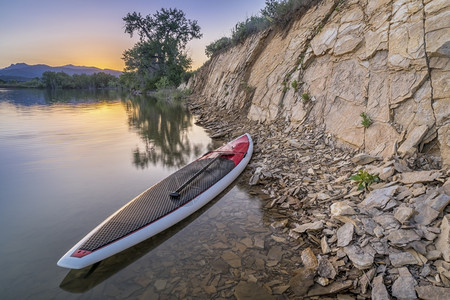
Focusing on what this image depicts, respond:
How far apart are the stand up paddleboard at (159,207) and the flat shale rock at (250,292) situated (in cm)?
177

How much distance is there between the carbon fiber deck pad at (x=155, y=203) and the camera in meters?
3.70

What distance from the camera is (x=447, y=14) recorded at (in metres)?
4.59

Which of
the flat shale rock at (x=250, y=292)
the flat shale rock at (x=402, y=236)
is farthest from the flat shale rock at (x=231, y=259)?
the flat shale rock at (x=402, y=236)

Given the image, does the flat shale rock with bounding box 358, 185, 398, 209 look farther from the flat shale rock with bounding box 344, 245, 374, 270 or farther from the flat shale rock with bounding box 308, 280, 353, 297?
the flat shale rock with bounding box 308, 280, 353, 297

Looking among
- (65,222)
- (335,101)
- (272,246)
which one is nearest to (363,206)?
(272,246)

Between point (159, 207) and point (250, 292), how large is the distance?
227 centimetres

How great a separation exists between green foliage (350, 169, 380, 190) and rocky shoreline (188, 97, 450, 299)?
9 centimetres

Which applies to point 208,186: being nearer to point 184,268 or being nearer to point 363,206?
point 184,268

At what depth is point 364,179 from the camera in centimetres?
432

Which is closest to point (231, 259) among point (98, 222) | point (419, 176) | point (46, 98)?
point (98, 222)

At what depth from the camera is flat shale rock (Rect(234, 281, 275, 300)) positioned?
2.95m

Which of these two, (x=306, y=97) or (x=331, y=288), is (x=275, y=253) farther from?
(x=306, y=97)

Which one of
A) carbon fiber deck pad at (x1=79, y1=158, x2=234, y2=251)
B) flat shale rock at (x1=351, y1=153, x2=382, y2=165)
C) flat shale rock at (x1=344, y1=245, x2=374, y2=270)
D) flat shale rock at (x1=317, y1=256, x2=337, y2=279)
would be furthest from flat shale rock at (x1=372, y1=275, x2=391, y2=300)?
carbon fiber deck pad at (x1=79, y1=158, x2=234, y2=251)

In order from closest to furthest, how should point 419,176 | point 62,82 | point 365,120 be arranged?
1. point 419,176
2. point 365,120
3. point 62,82
